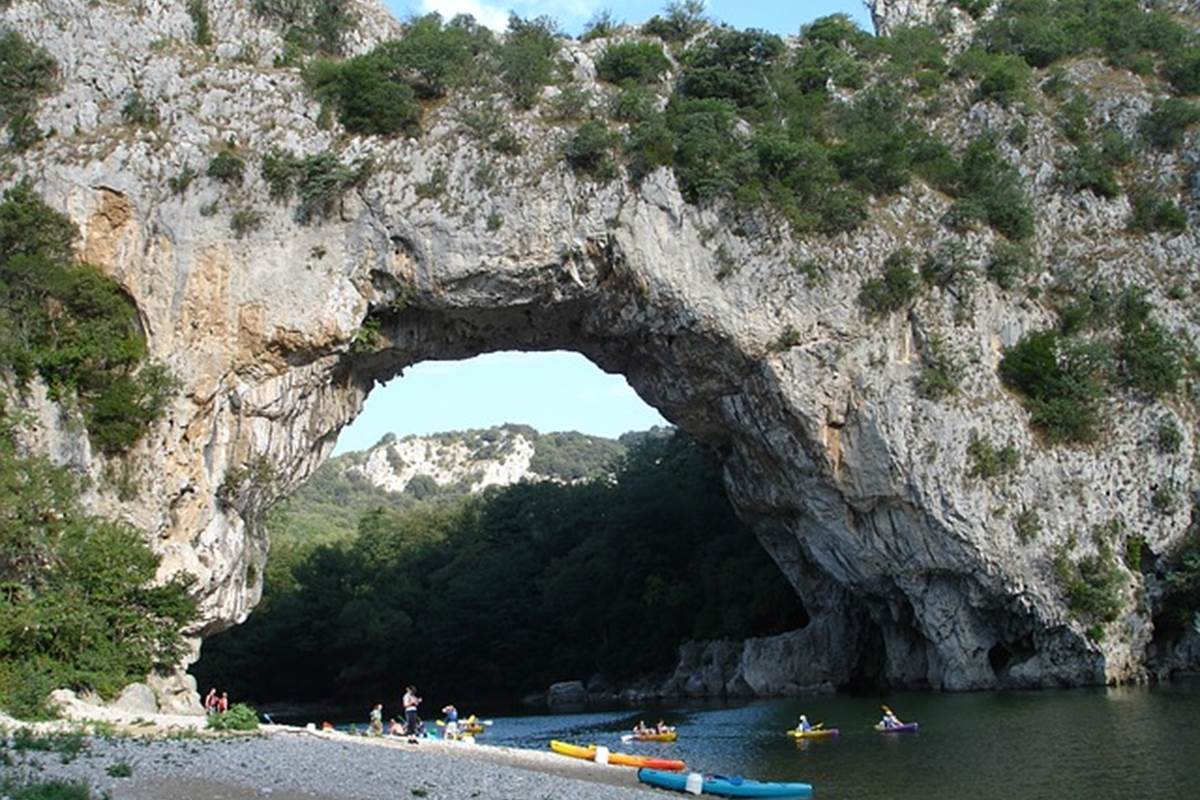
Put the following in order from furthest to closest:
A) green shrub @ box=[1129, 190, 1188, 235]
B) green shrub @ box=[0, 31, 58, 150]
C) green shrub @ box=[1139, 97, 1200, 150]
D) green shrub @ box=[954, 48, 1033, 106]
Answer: green shrub @ box=[954, 48, 1033, 106], green shrub @ box=[1139, 97, 1200, 150], green shrub @ box=[1129, 190, 1188, 235], green shrub @ box=[0, 31, 58, 150]

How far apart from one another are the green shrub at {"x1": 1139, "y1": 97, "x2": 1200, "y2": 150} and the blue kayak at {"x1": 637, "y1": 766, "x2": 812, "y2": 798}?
33.0 metres

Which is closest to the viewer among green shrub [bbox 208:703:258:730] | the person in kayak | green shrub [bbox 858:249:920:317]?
green shrub [bbox 208:703:258:730]

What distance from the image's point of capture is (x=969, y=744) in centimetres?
2439

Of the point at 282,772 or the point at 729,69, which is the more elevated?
the point at 729,69

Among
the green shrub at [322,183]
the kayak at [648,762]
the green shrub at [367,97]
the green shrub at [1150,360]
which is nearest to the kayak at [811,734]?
the kayak at [648,762]

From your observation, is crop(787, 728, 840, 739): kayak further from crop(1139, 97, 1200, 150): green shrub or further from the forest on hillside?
crop(1139, 97, 1200, 150): green shrub

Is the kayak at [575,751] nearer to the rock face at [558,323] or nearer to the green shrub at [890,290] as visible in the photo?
the rock face at [558,323]

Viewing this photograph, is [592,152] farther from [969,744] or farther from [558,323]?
[969,744]

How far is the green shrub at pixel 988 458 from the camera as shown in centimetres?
3634

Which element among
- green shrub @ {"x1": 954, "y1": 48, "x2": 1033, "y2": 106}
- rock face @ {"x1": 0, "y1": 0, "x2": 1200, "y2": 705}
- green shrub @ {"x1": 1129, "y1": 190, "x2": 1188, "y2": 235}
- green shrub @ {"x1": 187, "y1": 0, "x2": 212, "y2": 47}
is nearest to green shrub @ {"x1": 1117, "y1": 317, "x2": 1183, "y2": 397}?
rock face @ {"x1": 0, "y1": 0, "x2": 1200, "y2": 705}

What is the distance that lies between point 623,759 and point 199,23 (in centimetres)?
2790

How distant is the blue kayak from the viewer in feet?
65.0

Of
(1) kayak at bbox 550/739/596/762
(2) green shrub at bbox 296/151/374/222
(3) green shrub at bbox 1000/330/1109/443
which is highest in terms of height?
(2) green shrub at bbox 296/151/374/222

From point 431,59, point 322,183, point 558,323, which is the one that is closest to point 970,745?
point 558,323
